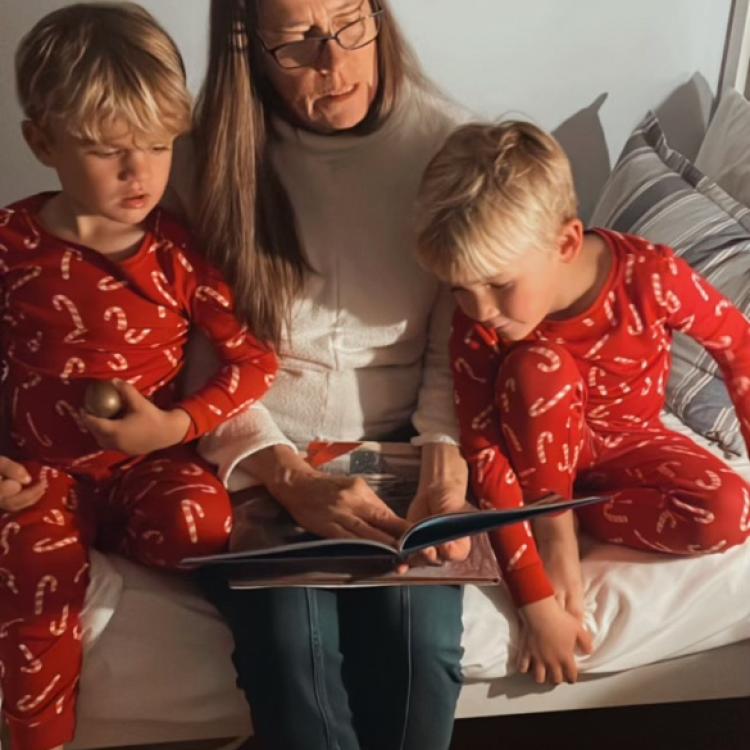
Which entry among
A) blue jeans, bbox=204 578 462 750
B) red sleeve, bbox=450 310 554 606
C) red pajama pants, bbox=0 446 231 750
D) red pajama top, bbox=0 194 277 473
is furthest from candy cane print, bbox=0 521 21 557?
red sleeve, bbox=450 310 554 606

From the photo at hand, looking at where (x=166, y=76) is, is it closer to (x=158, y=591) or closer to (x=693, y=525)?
(x=158, y=591)

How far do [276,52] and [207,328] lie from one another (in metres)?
0.32

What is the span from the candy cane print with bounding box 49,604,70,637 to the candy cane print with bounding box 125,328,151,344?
1.00 feet

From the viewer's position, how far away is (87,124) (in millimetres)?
1085

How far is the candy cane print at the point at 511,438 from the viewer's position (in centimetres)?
123

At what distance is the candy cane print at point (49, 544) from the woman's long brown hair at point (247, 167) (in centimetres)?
32

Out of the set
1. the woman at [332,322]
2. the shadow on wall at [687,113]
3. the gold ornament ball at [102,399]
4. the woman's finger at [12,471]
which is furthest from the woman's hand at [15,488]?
the shadow on wall at [687,113]

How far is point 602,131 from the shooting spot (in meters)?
1.78

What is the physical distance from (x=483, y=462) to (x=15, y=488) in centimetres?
52

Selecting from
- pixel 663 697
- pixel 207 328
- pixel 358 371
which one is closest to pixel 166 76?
Result: pixel 207 328

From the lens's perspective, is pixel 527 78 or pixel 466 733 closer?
pixel 466 733

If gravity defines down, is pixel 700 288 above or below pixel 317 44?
below

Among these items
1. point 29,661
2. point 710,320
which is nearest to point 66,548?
point 29,661

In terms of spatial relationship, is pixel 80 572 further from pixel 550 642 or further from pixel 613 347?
pixel 613 347
